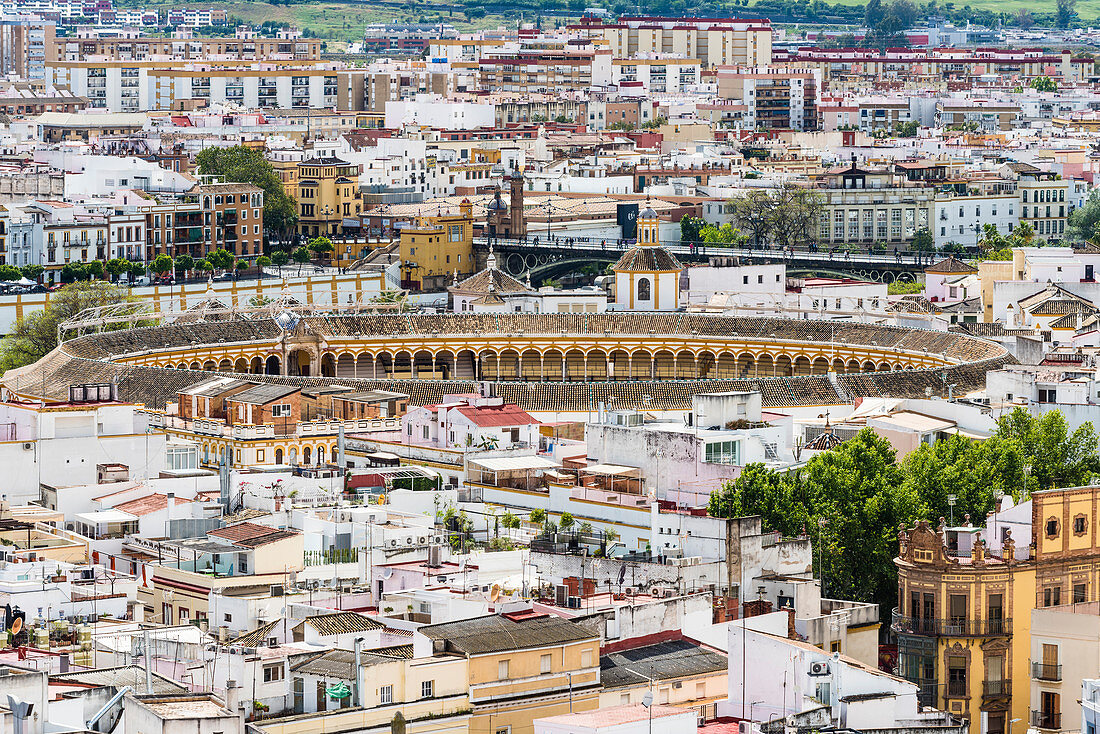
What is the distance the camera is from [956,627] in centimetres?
4212

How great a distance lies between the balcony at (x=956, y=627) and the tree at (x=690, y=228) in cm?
10416

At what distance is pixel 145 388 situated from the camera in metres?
78.4

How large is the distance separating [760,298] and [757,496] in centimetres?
5388

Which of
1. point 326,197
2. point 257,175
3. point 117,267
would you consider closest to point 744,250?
point 326,197

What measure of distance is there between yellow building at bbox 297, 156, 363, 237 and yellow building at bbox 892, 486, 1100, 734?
4495 inches

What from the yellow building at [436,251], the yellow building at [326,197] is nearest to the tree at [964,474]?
the yellow building at [436,251]

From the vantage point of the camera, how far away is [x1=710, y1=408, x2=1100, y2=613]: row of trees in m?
50.4

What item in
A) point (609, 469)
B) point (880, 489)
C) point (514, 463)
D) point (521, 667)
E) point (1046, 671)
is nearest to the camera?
point (521, 667)

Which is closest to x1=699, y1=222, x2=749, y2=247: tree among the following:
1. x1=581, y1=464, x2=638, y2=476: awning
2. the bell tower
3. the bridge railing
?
the bridge railing

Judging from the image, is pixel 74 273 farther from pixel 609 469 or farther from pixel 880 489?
pixel 880 489

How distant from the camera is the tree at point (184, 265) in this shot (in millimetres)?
135625

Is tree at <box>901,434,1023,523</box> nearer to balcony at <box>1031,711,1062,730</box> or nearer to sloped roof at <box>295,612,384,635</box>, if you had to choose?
balcony at <box>1031,711,1062,730</box>

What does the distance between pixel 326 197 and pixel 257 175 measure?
458 cm

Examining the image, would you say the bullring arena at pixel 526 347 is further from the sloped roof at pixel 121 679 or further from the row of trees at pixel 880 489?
the sloped roof at pixel 121 679
